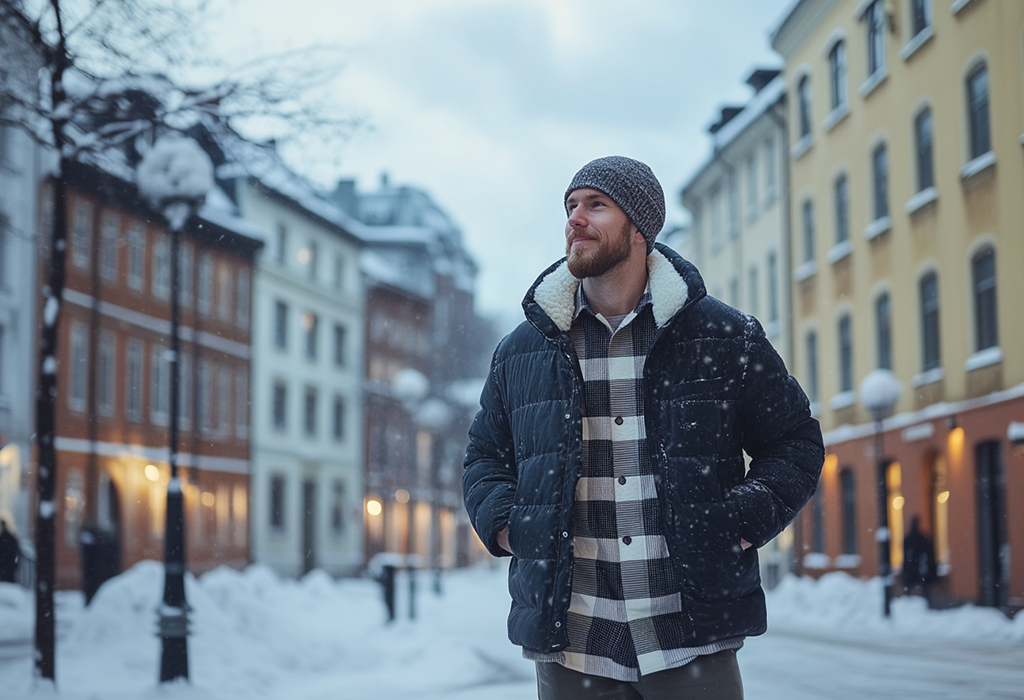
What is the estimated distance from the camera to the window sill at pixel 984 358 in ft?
50.3

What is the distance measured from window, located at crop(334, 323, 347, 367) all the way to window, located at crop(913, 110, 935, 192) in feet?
96.9

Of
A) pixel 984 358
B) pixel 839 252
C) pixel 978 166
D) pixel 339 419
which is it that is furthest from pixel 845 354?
pixel 339 419

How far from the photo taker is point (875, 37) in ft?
66.6

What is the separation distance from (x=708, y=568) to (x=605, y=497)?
28 cm

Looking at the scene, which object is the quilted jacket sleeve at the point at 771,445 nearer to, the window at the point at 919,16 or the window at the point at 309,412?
the window at the point at 919,16

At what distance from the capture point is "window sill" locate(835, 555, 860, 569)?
22109mm

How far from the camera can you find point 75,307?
26375 mm

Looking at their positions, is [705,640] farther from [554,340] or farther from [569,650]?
[554,340]

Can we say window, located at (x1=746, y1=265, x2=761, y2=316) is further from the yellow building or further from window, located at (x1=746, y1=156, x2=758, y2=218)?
the yellow building

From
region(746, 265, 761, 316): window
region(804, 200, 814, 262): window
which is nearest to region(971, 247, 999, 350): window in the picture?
region(804, 200, 814, 262): window

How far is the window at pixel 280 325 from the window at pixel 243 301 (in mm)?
2669

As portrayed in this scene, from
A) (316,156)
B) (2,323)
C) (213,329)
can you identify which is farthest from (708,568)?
(213,329)

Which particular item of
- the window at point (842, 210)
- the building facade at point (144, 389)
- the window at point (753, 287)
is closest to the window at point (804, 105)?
the window at point (842, 210)

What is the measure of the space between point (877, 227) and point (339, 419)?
2825 centimetres
